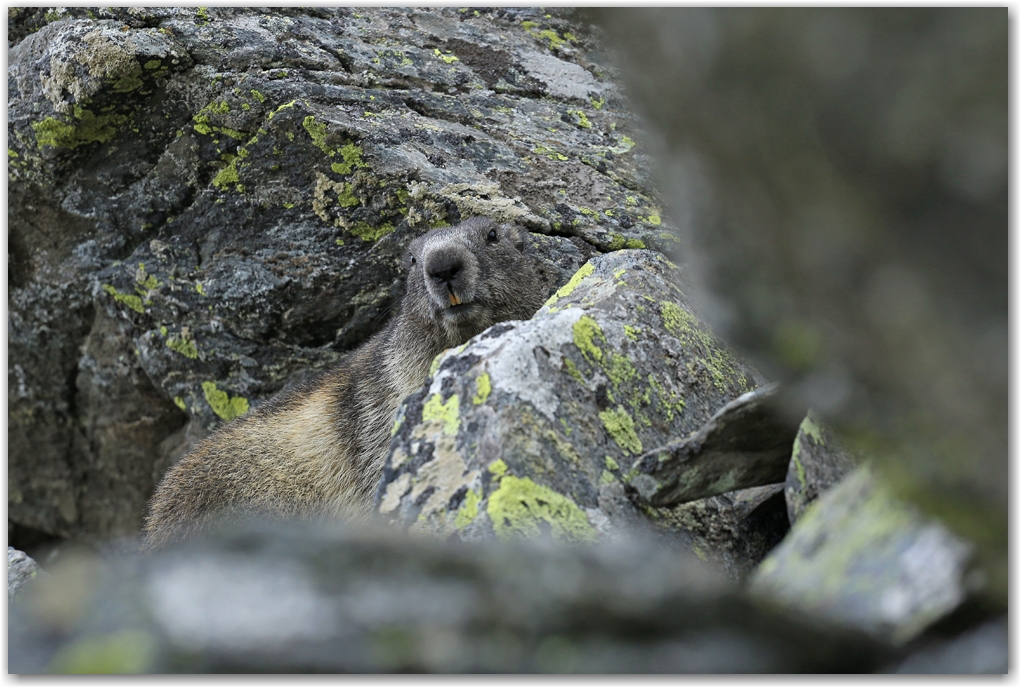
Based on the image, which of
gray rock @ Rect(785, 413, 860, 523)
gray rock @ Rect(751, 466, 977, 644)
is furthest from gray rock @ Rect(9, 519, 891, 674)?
gray rock @ Rect(785, 413, 860, 523)

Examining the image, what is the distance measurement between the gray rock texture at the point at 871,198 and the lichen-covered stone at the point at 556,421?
2.03 meters

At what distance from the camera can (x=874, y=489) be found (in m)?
2.67

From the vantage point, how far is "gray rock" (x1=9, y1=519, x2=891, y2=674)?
2.14m

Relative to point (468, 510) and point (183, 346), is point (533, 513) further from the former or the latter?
point (183, 346)

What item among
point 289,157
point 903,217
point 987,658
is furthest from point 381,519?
point 289,157

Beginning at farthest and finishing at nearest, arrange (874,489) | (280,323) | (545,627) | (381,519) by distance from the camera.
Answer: (280,323) → (381,519) → (874,489) → (545,627)

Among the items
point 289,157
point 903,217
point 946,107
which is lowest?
point 289,157

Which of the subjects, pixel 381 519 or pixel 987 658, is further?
pixel 381 519

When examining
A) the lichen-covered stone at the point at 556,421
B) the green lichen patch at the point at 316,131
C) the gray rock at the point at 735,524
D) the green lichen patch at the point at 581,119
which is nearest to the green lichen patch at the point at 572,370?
the lichen-covered stone at the point at 556,421

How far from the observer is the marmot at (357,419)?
7.17 meters

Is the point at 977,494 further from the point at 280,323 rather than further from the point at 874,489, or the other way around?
the point at 280,323

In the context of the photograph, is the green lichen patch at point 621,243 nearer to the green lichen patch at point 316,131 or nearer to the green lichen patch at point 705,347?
the green lichen patch at point 705,347

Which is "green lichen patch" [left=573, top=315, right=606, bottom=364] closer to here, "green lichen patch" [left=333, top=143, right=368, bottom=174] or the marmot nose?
the marmot nose

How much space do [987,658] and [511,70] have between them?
7.89 metres
